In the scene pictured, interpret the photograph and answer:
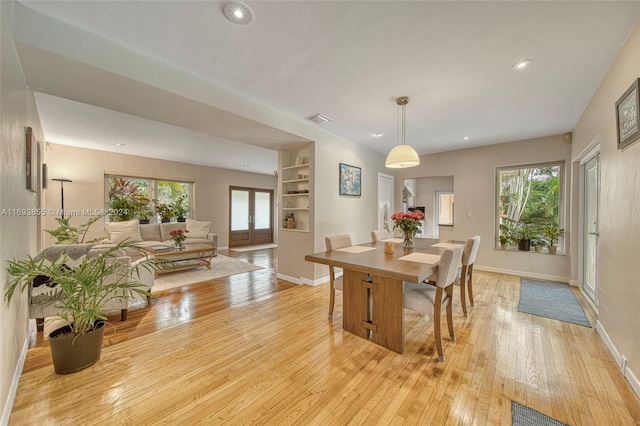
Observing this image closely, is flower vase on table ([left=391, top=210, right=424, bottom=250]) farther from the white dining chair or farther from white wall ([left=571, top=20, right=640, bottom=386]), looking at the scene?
white wall ([left=571, top=20, right=640, bottom=386])

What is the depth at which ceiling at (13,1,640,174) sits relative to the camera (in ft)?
5.31

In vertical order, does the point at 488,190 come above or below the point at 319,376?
above

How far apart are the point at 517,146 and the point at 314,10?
184 inches

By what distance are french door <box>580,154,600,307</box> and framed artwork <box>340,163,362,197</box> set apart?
3219 millimetres

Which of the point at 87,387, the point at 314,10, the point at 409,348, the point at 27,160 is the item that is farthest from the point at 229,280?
the point at 314,10

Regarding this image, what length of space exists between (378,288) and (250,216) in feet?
22.8

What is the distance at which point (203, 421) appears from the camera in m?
1.38

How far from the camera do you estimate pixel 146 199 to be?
620 centimetres

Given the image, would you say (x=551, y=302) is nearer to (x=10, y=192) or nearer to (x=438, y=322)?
(x=438, y=322)

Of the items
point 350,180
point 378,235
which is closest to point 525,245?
point 378,235

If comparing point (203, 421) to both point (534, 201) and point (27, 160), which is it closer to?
point (27, 160)

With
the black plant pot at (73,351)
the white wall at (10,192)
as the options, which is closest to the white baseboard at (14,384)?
the white wall at (10,192)

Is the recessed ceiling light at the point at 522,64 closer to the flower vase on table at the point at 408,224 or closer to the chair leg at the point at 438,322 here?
the flower vase on table at the point at 408,224

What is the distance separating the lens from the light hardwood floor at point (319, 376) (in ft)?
4.73
